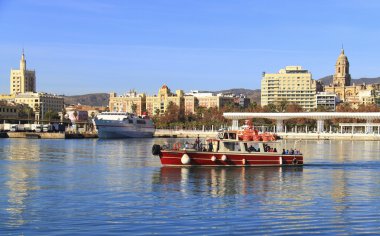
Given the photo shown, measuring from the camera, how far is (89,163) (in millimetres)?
59094

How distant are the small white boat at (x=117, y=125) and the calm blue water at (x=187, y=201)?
295ft

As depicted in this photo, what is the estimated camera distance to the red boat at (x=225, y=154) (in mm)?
51156

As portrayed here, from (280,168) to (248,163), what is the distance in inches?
106

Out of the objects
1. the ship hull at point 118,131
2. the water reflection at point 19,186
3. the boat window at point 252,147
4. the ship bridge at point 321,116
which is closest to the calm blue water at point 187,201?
the water reflection at point 19,186

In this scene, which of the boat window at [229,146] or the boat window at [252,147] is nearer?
the boat window at [229,146]

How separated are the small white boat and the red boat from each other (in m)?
91.2

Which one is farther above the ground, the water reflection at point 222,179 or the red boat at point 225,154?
the red boat at point 225,154

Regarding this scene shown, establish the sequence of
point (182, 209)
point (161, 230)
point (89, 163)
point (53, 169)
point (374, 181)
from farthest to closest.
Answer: point (89, 163)
point (53, 169)
point (374, 181)
point (182, 209)
point (161, 230)

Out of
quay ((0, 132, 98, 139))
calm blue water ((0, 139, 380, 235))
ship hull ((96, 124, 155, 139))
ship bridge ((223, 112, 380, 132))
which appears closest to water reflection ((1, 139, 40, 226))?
calm blue water ((0, 139, 380, 235))

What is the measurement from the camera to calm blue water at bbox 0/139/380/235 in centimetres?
2708

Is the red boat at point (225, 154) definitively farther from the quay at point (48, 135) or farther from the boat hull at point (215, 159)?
the quay at point (48, 135)

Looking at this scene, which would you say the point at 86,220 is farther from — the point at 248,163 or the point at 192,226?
the point at 248,163

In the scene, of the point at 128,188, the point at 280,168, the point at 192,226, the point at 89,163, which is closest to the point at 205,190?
the point at 128,188

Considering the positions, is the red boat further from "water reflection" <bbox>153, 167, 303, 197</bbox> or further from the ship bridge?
the ship bridge
